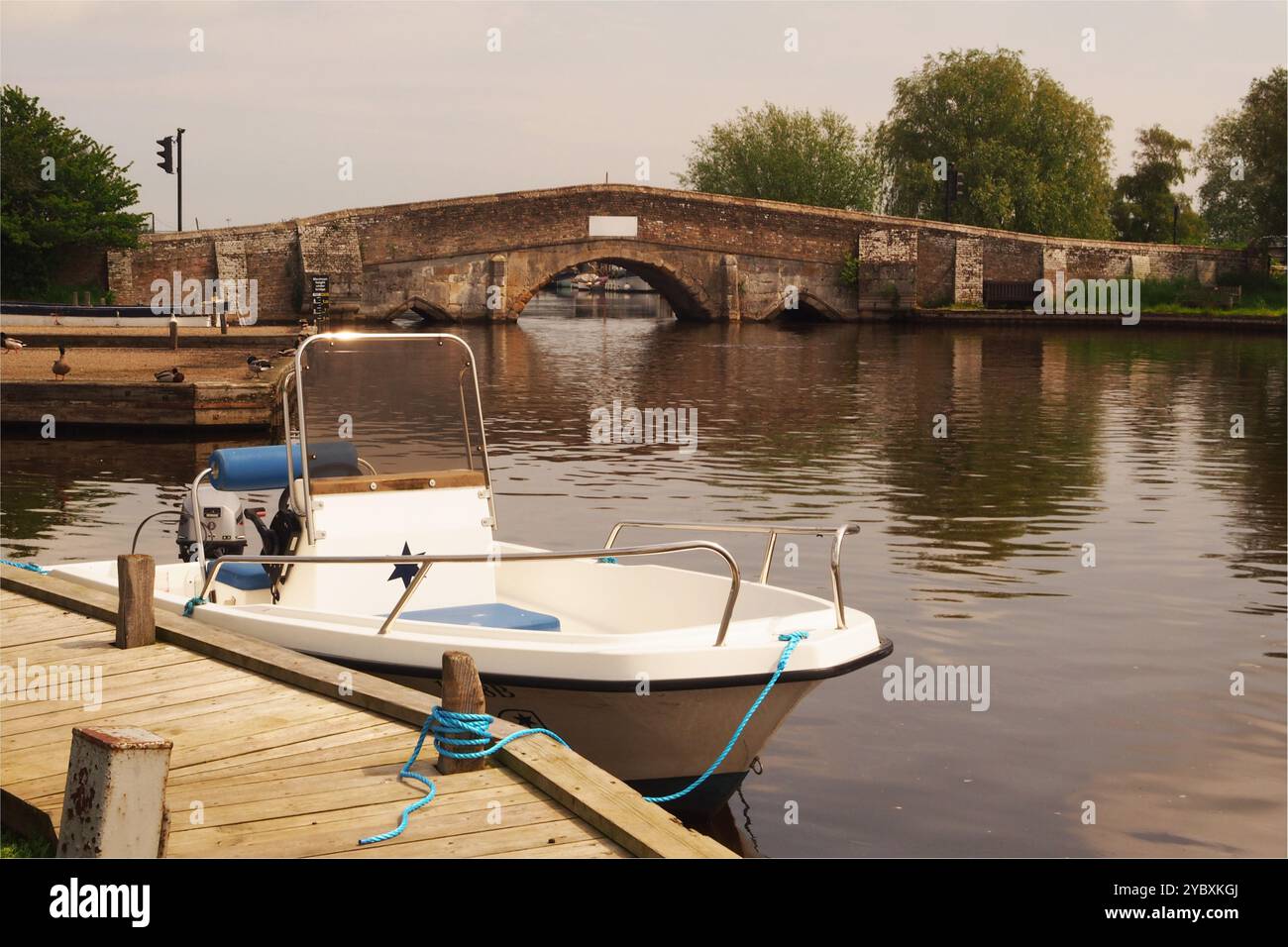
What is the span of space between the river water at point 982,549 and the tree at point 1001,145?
28.8m

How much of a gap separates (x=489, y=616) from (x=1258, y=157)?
5669 cm

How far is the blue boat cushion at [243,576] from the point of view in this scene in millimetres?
7309

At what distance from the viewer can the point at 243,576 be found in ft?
24.4

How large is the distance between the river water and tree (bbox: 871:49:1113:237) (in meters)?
28.8

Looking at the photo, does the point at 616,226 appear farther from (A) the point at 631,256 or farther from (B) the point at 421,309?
(B) the point at 421,309

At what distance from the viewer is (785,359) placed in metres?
34.7

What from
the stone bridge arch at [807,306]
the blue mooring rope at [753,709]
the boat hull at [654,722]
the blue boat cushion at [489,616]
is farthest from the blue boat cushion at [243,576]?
the stone bridge arch at [807,306]

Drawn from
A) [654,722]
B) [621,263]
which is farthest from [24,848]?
[621,263]

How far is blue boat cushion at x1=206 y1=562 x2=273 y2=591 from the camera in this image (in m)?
7.31

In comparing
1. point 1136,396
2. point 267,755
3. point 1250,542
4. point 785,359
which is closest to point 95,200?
point 785,359

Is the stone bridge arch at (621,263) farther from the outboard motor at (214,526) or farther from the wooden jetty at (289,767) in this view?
the wooden jetty at (289,767)

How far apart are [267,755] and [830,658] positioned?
2179 millimetres

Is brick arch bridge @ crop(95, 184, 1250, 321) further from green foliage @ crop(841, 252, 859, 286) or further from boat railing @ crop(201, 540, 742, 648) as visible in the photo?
boat railing @ crop(201, 540, 742, 648)
